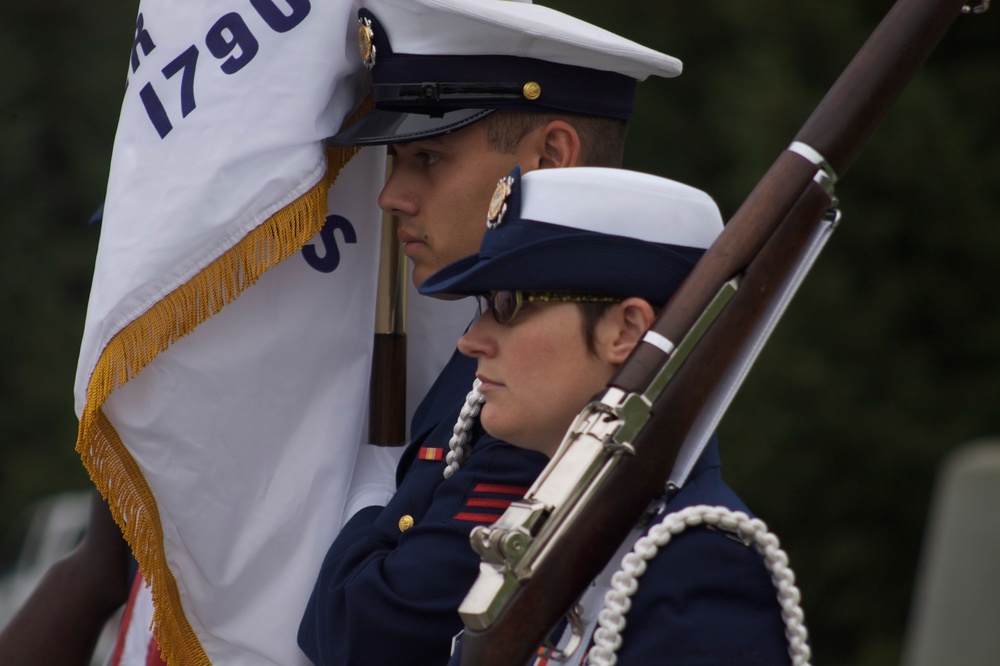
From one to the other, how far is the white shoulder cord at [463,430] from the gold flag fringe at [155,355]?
0.50 meters

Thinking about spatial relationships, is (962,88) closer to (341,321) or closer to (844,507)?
(844,507)

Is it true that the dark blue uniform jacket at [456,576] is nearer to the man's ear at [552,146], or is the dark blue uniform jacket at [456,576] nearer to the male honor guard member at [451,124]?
the male honor guard member at [451,124]

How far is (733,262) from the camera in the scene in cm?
204

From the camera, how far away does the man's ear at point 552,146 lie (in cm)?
271

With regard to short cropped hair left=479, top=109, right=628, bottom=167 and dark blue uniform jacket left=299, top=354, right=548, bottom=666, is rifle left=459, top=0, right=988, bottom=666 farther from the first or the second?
short cropped hair left=479, top=109, right=628, bottom=167

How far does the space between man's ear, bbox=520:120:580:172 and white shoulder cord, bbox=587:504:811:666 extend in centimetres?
92

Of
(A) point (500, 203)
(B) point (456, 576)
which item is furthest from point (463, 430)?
(A) point (500, 203)

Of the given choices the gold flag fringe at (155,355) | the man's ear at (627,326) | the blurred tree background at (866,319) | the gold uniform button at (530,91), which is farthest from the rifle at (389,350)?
the blurred tree background at (866,319)

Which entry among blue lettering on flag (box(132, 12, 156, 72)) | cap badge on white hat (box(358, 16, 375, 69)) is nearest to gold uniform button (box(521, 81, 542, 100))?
cap badge on white hat (box(358, 16, 375, 69))

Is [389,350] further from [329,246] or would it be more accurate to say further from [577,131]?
[577,131]

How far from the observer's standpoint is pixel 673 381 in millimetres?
2006

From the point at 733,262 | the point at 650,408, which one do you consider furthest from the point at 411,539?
the point at 733,262

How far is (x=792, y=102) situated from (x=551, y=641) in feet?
20.1

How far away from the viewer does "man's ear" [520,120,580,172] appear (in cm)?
271
